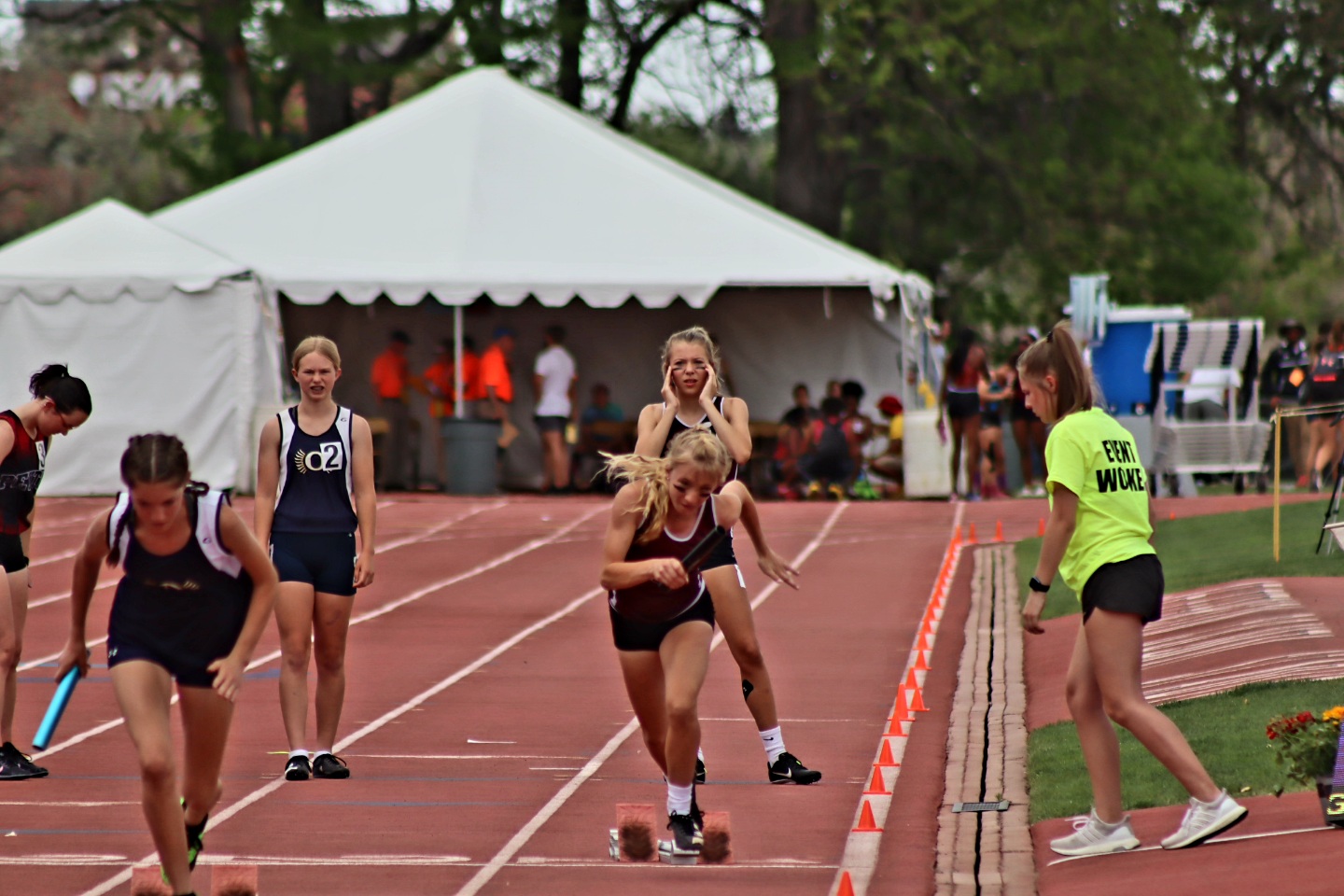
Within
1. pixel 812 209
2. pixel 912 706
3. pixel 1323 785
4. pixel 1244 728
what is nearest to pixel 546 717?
pixel 912 706

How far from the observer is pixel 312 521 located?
8125mm

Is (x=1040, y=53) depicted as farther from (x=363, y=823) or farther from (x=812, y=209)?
(x=363, y=823)

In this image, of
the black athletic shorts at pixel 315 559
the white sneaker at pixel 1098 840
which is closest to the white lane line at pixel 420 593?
the black athletic shorts at pixel 315 559

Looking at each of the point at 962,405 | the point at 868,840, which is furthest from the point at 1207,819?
the point at 962,405

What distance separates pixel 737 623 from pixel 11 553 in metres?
3.23

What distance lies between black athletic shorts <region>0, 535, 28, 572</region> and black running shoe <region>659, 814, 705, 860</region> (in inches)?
131

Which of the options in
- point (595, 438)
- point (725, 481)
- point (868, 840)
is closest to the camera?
point (868, 840)

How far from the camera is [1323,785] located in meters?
6.74

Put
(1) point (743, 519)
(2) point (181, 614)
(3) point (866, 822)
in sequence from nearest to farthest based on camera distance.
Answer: (2) point (181, 614) → (3) point (866, 822) → (1) point (743, 519)

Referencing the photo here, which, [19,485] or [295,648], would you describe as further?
[19,485]

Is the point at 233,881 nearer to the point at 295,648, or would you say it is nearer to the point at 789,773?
the point at 295,648

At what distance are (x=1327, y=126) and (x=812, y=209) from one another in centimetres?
1068

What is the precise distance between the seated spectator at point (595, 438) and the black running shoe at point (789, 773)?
16.8 m

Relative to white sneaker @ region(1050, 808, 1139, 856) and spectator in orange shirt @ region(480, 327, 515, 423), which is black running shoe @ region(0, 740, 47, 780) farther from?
spectator in orange shirt @ region(480, 327, 515, 423)
